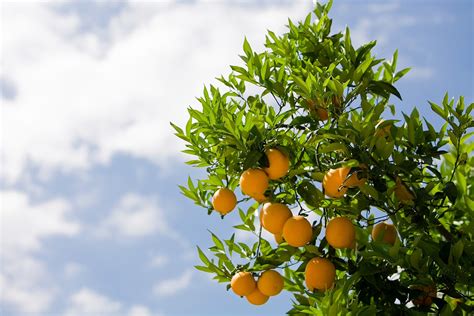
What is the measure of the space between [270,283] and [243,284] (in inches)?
4.0

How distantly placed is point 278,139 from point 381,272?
578 millimetres

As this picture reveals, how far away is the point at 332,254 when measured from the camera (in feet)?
7.61

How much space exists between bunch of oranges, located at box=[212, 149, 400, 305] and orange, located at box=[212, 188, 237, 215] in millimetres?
106

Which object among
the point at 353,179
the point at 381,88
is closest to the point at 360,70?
the point at 381,88

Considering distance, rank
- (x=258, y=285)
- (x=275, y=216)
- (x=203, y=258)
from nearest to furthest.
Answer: (x=275, y=216) < (x=258, y=285) < (x=203, y=258)

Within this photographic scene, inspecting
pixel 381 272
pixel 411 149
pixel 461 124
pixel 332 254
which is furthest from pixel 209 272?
pixel 461 124

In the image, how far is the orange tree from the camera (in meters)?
2.10

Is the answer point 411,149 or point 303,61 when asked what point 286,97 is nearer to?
point 303,61

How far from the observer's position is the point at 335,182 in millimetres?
2162

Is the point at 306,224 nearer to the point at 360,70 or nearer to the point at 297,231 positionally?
the point at 297,231

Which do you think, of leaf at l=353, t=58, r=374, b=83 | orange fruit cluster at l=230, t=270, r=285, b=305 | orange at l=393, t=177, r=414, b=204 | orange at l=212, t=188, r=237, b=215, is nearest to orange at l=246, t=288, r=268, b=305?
orange fruit cluster at l=230, t=270, r=285, b=305

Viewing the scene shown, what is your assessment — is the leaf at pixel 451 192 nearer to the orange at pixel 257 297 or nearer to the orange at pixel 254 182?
the orange at pixel 254 182

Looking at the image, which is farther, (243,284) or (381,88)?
(381,88)

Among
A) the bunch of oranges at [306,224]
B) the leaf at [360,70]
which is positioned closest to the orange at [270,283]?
the bunch of oranges at [306,224]
